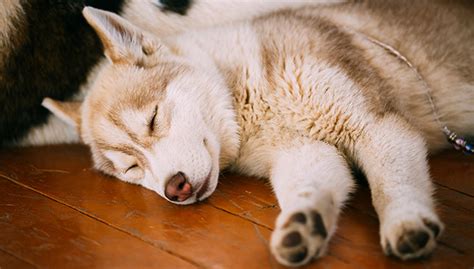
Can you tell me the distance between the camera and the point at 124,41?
7.34 feet

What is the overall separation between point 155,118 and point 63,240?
0.52 metres

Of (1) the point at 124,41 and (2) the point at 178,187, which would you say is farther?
(1) the point at 124,41

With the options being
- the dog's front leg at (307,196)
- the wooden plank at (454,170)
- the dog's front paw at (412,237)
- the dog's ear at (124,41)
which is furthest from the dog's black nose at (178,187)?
the wooden plank at (454,170)

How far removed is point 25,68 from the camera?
2391mm

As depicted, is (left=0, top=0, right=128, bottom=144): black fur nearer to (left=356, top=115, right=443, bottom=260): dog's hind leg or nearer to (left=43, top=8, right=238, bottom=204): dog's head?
(left=43, top=8, right=238, bottom=204): dog's head

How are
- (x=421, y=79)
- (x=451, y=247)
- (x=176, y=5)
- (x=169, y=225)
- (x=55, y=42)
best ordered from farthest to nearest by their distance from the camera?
(x=176, y=5), (x=55, y=42), (x=421, y=79), (x=169, y=225), (x=451, y=247)

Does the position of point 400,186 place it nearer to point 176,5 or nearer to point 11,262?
point 11,262

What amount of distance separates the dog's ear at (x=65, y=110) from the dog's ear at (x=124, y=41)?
31 cm

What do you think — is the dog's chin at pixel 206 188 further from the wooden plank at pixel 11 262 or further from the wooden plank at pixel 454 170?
the wooden plank at pixel 454 170

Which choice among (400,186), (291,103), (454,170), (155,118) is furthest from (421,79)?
(155,118)

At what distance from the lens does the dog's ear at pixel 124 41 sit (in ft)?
7.06

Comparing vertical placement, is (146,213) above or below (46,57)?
below

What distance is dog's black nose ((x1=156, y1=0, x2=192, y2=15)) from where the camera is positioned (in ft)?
8.32

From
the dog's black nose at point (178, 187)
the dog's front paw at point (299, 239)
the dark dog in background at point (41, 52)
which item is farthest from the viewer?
the dark dog in background at point (41, 52)
